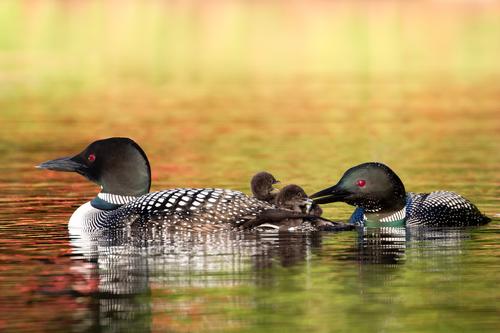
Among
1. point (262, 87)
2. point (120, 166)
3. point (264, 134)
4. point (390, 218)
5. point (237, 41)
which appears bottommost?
point (390, 218)

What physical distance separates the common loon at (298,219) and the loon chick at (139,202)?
0.32 ft

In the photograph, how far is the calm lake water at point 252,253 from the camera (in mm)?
7934

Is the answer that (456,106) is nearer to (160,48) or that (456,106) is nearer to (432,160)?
(432,160)

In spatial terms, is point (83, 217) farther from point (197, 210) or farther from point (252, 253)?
point (252, 253)

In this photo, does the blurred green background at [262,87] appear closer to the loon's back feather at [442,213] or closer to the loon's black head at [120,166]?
the loon's back feather at [442,213]

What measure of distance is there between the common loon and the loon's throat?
117 cm

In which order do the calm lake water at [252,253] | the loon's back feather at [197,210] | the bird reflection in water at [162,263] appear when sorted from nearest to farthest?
1. the calm lake water at [252,253]
2. the bird reflection in water at [162,263]
3. the loon's back feather at [197,210]

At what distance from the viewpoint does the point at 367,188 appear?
1144 centimetres

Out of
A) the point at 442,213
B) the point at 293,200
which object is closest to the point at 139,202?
the point at 293,200

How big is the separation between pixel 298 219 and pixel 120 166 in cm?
157

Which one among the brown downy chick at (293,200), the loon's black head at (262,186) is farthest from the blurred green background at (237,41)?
the brown downy chick at (293,200)

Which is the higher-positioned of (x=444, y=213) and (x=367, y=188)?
(x=367, y=188)

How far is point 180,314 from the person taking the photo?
7.94 metres

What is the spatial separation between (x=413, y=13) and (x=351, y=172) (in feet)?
158
